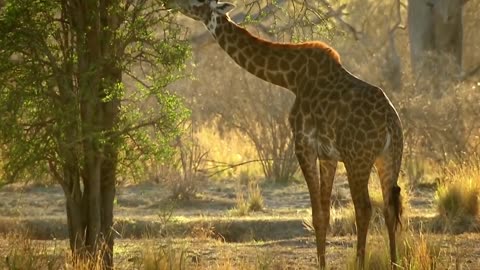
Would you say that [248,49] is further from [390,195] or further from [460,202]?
[460,202]

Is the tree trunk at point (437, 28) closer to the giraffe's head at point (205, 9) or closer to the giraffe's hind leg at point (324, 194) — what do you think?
the giraffe's head at point (205, 9)

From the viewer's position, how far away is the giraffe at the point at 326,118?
994 cm

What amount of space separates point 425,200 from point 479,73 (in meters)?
12.5

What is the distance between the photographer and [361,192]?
995 cm

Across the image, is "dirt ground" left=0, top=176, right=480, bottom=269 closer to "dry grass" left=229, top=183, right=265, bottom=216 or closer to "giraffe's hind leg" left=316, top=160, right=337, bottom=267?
"dry grass" left=229, top=183, right=265, bottom=216

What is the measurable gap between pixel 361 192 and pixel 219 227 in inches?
179

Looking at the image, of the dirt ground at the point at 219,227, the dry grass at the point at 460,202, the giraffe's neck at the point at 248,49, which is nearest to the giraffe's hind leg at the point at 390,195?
the dirt ground at the point at 219,227

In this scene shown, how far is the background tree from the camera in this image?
9391 mm

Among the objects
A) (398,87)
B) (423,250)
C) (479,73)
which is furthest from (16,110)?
(479,73)

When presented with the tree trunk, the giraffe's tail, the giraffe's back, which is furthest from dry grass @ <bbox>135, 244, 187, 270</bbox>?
the tree trunk

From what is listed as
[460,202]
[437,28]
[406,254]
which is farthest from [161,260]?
[437,28]

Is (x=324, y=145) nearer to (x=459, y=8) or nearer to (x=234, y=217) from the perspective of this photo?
(x=234, y=217)

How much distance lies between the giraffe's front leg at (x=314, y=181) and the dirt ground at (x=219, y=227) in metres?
0.25

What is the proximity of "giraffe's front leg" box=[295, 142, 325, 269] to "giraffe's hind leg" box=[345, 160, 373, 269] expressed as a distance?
415mm
